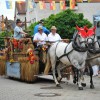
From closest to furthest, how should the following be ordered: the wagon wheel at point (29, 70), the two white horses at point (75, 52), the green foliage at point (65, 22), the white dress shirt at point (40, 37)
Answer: the two white horses at point (75, 52) → the wagon wheel at point (29, 70) → the white dress shirt at point (40, 37) → the green foliage at point (65, 22)

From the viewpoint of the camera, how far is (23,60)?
15.6 meters

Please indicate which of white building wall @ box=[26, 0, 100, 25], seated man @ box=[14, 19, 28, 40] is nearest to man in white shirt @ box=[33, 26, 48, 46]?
seated man @ box=[14, 19, 28, 40]

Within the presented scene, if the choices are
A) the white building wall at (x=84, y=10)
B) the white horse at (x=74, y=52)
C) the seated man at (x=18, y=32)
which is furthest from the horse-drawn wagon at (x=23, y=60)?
the white building wall at (x=84, y=10)

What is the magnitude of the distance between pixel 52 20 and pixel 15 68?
73.4 feet

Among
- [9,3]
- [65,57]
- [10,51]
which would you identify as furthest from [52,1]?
[65,57]

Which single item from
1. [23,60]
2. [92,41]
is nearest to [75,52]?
[92,41]

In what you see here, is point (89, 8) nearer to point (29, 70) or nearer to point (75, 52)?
point (29, 70)

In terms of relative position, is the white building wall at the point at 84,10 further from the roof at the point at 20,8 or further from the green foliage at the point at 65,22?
the roof at the point at 20,8

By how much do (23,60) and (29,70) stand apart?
65cm

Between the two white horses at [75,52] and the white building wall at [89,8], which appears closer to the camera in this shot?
the two white horses at [75,52]

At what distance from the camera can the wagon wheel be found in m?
15.1

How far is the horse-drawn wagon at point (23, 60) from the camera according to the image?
49.9ft

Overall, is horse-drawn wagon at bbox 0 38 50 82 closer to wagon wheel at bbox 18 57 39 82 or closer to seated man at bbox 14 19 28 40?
wagon wheel at bbox 18 57 39 82

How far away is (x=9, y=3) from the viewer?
45.2 m
